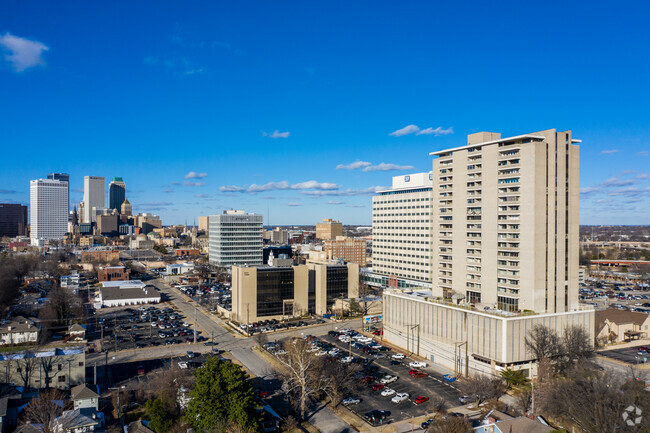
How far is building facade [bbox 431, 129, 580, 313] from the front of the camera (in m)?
42.8

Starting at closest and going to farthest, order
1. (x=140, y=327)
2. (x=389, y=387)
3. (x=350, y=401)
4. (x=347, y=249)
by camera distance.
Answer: (x=350, y=401) → (x=389, y=387) → (x=140, y=327) → (x=347, y=249)

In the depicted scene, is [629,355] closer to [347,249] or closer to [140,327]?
[140,327]

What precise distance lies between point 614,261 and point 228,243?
11848 cm

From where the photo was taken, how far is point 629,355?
49.2 metres

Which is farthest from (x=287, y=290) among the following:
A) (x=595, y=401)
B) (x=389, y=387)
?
(x=595, y=401)

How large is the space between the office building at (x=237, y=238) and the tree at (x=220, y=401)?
92986 mm

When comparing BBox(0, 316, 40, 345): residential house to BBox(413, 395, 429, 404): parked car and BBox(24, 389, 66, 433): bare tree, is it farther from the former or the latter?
BBox(413, 395, 429, 404): parked car

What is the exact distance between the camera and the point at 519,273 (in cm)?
4334

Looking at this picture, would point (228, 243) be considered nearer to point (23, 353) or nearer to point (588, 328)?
point (23, 353)

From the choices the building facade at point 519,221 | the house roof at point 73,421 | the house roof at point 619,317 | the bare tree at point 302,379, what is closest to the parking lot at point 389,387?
the bare tree at point 302,379

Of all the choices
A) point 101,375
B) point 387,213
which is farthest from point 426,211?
point 101,375

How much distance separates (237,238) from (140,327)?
58.2 meters

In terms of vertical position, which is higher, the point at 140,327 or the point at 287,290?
the point at 287,290

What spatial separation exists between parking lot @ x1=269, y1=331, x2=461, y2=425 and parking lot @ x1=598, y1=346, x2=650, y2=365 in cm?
2196
